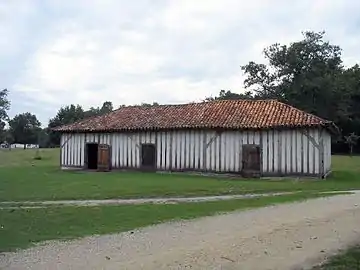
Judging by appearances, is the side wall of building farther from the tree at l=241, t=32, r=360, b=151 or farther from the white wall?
the tree at l=241, t=32, r=360, b=151

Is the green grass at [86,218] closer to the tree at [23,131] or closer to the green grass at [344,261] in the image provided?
the green grass at [344,261]

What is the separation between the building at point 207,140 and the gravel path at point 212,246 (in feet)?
54.8

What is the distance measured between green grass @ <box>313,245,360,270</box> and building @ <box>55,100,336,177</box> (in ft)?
69.9

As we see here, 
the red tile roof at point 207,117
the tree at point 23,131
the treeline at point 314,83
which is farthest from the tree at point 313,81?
the tree at point 23,131

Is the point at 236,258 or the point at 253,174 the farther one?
the point at 253,174

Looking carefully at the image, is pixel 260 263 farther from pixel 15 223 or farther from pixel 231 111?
pixel 231 111

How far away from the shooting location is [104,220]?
496 inches

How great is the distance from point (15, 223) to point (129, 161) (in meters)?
22.7

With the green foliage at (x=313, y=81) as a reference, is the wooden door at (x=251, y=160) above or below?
below

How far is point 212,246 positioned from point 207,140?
23.0m

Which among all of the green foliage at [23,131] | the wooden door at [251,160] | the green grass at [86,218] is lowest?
the green grass at [86,218]

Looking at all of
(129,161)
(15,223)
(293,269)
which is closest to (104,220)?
(15,223)

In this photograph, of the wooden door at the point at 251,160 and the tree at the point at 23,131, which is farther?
the tree at the point at 23,131

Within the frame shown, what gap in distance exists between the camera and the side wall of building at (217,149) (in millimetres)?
29406
